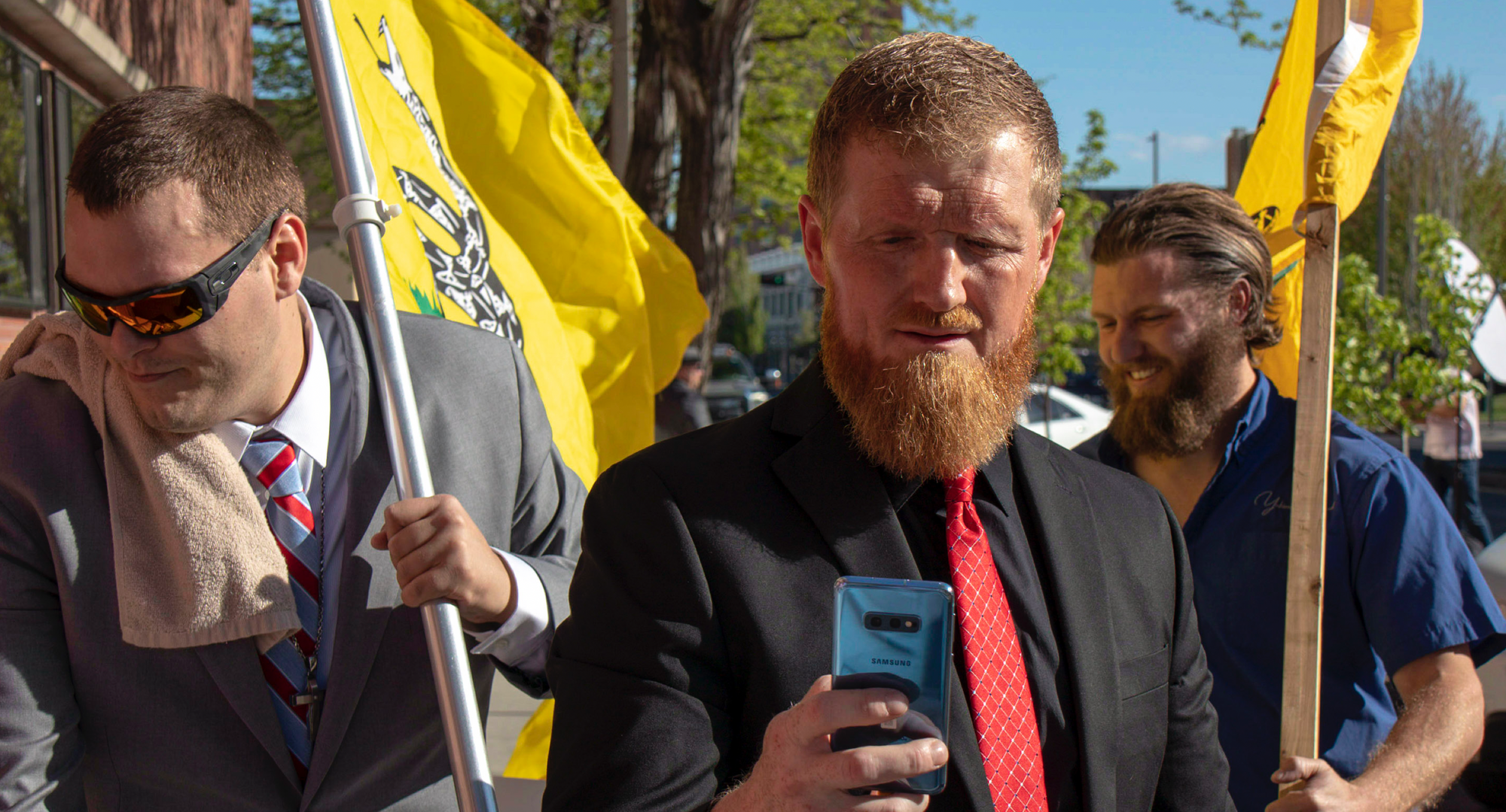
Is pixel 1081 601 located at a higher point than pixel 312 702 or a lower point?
higher

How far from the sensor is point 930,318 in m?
1.62

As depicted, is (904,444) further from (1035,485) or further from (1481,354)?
(1481,354)

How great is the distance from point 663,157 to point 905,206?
7.38 metres

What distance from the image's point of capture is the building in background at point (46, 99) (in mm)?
5145

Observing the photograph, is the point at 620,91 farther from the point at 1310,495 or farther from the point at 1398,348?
the point at 1310,495

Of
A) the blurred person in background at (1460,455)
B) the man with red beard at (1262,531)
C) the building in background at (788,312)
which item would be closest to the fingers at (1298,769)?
the man with red beard at (1262,531)

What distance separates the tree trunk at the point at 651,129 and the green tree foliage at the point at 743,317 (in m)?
56.8

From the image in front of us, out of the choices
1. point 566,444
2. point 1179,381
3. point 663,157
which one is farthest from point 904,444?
point 663,157

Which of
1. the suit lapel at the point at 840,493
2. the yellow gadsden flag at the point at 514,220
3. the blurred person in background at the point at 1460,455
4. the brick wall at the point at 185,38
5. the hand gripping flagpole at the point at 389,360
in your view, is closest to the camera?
the suit lapel at the point at 840,493

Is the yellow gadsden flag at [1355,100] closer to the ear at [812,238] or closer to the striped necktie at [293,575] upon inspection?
the ear at [812,238]

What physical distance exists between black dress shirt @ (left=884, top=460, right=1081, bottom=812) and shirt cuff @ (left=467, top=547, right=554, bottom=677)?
2.74ft

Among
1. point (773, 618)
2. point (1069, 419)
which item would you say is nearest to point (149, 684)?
point (773, 618)

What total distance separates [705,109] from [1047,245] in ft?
22.6

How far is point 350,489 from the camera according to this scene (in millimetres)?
2209
